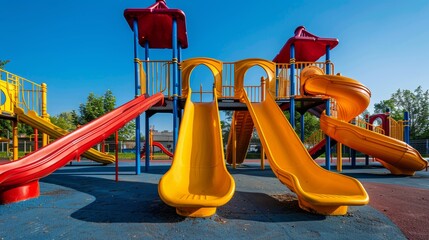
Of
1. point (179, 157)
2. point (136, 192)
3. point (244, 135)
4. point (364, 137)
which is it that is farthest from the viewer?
point (244, 135)

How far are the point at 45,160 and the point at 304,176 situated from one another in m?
5.54

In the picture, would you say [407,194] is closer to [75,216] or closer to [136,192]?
[136,192]

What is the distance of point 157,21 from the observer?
9172 mm

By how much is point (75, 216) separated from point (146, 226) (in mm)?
1486

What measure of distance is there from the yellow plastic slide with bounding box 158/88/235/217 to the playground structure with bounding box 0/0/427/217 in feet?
0.06

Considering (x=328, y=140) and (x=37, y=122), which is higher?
(x=37, y=122)

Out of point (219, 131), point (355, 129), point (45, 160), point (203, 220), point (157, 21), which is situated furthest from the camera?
point (157, 21)

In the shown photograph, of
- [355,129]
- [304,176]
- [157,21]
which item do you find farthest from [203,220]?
[157,21]

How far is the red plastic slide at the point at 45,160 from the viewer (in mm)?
4211

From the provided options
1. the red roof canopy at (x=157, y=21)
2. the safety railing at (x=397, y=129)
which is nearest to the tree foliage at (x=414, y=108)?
the safety railing at (x=397, y=129)

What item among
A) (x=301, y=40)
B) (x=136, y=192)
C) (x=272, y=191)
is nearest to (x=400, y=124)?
(x=301, y=40)

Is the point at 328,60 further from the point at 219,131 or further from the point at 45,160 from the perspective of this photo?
the point at 45,160

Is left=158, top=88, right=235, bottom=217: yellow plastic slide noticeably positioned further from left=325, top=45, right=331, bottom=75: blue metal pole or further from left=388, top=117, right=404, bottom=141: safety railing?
left=388, top=117, right=404, bottom=141: safety railing

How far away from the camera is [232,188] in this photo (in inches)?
158
